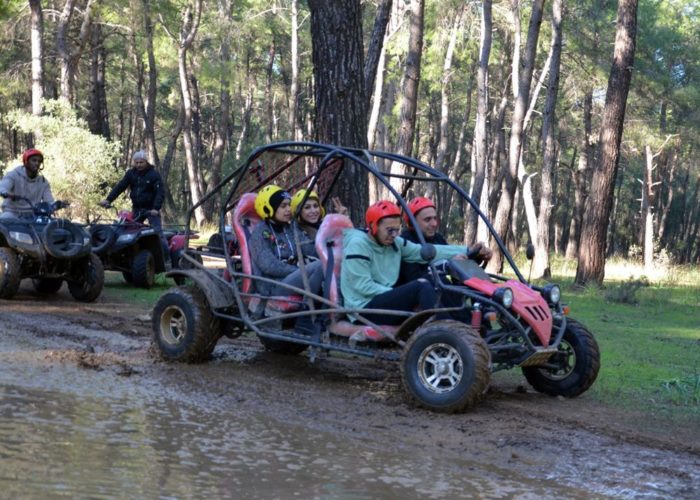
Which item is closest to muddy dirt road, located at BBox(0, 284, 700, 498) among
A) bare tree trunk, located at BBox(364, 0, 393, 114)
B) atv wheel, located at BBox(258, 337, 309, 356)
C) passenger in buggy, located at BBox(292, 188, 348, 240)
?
atv wheel, located at BBox(258, 337, 309, 356)

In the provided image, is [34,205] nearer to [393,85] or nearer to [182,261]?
[182,261]

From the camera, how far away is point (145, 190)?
1499 centimetres

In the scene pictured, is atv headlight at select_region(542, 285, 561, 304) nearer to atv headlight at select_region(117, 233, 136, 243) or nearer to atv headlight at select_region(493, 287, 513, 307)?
atv headlight at select_region(493, 287, 513, 307)

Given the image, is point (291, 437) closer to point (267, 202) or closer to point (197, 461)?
point (197, 461)

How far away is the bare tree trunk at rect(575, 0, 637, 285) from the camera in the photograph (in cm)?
1862

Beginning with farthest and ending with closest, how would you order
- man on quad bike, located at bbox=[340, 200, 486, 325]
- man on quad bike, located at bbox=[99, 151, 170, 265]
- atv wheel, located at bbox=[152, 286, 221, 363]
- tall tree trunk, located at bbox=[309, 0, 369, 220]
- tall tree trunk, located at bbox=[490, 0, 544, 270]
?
tall tree trunk, located at bbox=[490, 0, 544, 270] < man on quad bike, located at bbox=[99, 151, 170, 265] < tall tree trunk, located at bbox=[309, 0, 369, 220] < atv wheel, located at bbox=[152, 286, 221, 363] < man on quad bike, located at bbox=[340, 200, 486, 325]

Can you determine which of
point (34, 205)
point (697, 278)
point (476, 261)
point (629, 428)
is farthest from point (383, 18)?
point (697, 278)

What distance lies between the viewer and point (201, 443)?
19.4 feet

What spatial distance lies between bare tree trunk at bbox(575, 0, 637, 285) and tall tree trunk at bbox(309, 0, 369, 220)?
8376 millimetres

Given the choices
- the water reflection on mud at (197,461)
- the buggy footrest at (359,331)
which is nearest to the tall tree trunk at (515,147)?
the buggy footrest at (359,331)

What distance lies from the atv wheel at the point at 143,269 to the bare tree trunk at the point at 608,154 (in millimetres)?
8559

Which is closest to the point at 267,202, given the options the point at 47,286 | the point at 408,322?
the point at 408,322

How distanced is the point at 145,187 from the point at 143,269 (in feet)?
4.59

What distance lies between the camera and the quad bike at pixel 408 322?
695cm
